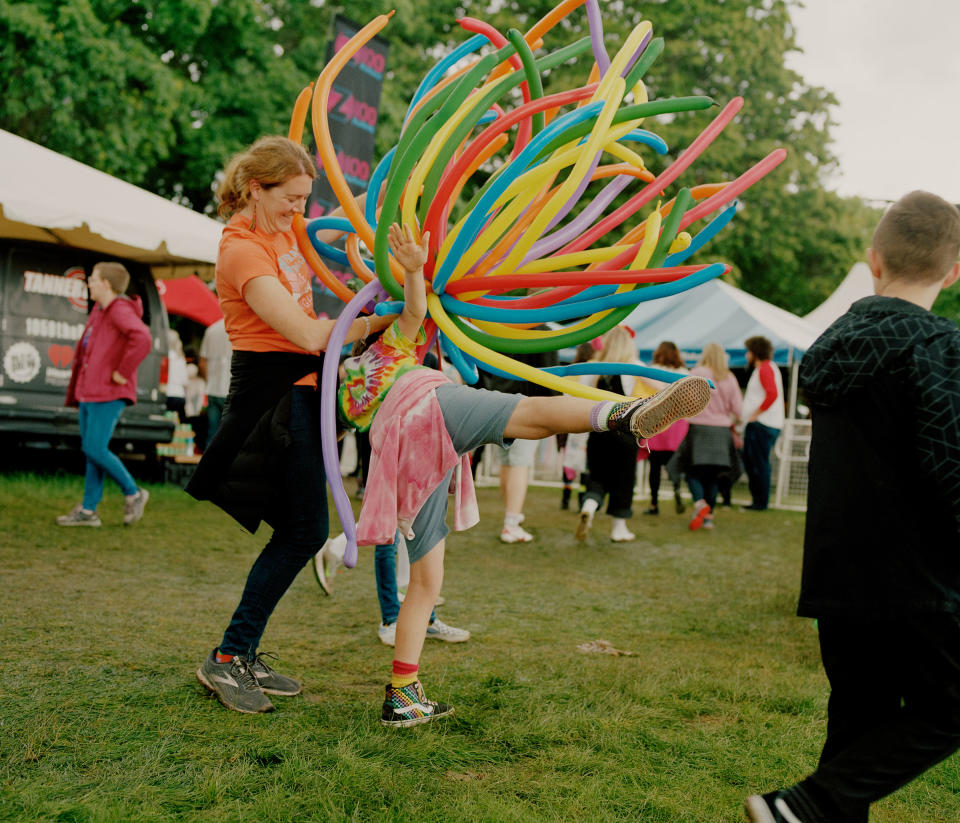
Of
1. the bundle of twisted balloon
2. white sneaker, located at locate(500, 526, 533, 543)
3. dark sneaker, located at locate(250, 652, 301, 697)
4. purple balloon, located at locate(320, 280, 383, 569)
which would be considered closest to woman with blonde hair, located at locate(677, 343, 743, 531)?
white sneaker, located at locate(500, 526, 533, 543)

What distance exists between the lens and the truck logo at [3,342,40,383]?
30.5 feet

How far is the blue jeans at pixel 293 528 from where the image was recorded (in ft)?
11.2

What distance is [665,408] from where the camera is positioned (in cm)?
283

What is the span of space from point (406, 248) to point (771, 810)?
1.84 m

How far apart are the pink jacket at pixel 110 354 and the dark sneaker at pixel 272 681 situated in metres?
3.96

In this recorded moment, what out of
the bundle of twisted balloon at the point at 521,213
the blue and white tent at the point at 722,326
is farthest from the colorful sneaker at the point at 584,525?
the blue and white tent at the point at 722,326

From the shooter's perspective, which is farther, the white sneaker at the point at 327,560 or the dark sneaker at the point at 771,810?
the white sneaker at the point at 327,560

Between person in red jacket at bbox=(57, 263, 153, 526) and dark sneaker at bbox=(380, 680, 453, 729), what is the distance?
445 cm

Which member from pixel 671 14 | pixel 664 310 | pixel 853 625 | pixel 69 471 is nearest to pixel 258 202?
pixel 853 625

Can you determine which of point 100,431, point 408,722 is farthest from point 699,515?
point 408,722

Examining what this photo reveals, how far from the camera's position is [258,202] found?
3400 mm

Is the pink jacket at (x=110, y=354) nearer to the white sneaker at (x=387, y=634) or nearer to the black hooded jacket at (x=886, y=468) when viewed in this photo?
the white sneaker at (x=387, y=634)

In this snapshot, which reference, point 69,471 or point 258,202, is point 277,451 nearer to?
point 258,202

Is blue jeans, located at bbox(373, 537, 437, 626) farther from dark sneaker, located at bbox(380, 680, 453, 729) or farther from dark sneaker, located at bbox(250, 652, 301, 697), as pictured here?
dark sneaker, located at bbox(380, 680, 453, 729)
